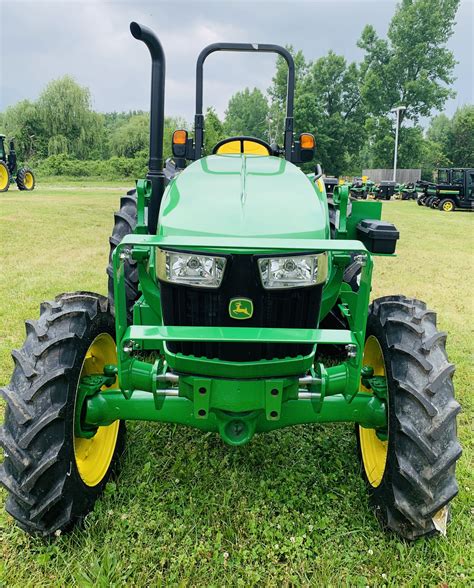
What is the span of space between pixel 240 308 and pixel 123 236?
2056 mm

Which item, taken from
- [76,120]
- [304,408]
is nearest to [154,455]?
[304,408]

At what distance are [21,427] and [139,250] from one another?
3.16ft

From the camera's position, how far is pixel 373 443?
105 inches

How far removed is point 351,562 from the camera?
7.02 ft

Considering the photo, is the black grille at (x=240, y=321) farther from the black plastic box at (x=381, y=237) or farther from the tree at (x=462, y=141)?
the tree at (x=462, y=141)

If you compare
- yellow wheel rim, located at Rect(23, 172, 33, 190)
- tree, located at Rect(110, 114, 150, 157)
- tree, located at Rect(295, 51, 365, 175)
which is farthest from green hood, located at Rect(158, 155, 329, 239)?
tree, located at Rect(295, 51, 365, 175)

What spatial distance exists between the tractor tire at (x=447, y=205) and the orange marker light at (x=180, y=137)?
66.3 feet

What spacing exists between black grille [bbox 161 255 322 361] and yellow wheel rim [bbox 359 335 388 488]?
686 mm

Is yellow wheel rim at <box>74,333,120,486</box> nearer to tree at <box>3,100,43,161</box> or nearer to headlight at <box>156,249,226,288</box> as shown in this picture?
headlight at <box>156,249,226,288</box>

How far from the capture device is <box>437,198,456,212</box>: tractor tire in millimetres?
21359

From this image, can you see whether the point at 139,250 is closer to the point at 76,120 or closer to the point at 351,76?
the point at 76,120

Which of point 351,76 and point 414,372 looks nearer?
point 414,372

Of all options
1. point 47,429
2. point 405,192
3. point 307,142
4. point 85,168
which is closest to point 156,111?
point 307,142

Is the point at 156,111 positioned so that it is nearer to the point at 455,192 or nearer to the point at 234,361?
the point at 234,361
